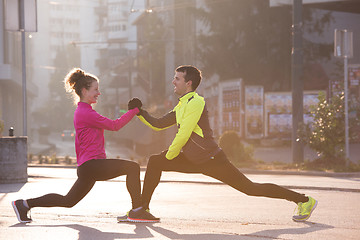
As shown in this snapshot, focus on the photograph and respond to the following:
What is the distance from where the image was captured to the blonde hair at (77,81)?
7242mm

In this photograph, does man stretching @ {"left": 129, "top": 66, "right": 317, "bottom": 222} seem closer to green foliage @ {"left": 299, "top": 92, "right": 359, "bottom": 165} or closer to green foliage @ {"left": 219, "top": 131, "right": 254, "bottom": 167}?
green foliage @ {"left": 299, "top": 92, "right": 359, "bottom": 165}

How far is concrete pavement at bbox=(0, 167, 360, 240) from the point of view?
261 inches

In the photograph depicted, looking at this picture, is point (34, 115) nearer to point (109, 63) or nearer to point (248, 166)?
point (109, 63)

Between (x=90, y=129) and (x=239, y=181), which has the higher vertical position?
(x=90, y=129)

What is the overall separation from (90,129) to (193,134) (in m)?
1.02

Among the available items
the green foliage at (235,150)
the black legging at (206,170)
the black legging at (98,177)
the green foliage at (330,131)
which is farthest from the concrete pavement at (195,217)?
the green foliage at (235,150)

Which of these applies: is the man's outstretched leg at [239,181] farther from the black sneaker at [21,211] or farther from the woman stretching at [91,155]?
the black sneaker at [21,211]

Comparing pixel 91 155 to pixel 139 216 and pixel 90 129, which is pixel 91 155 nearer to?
pixel 90 129

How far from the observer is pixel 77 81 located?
730 centimetres

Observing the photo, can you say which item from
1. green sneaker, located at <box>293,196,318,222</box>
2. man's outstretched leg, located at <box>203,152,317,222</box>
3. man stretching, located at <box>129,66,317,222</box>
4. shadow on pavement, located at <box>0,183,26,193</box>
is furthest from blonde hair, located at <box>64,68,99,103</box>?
shadow on pavement, located at <box>0,183,26,193</box>

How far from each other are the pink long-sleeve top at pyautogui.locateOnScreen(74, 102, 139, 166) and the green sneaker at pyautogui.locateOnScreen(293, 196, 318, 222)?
202cm

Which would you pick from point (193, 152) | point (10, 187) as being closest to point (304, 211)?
point (193, 152)

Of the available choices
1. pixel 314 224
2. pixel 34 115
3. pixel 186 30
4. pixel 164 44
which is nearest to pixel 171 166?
pixel 314 224

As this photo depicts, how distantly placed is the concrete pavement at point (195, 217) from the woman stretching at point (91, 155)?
253 mm
